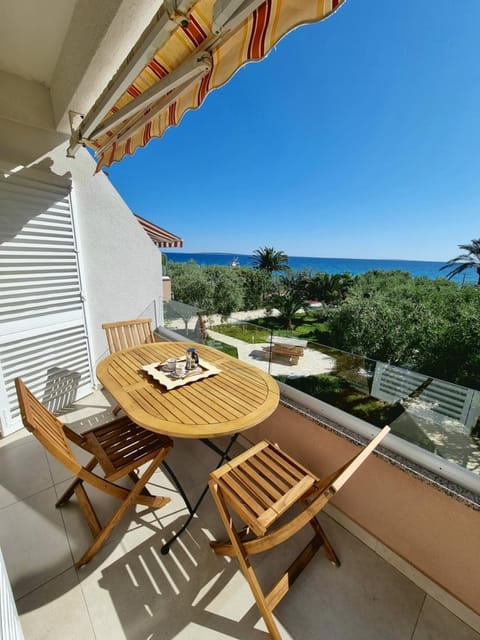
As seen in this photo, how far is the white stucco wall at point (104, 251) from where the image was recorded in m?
3.16

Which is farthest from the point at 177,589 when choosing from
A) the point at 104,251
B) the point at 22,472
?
the point at 104,251

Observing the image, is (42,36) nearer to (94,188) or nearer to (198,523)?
(94,188)

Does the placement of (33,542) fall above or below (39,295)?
below

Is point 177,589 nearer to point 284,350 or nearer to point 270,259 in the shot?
point 284,350

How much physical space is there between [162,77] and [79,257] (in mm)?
2330

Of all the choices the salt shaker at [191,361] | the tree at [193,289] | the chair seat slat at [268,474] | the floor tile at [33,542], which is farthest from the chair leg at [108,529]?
the tree at [193,289]

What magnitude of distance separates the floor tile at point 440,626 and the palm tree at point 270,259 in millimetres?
20744

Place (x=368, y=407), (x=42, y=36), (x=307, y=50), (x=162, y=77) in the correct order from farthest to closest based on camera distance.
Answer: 1. (x=307, y=50)
2. (x=42, y=36)
3. (x=368, y=407)
4. (x=162, y=77)

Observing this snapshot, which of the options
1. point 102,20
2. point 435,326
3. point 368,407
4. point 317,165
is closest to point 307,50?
point 102,20

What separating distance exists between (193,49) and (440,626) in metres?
3.50

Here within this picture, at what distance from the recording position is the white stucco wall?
3.16 metres

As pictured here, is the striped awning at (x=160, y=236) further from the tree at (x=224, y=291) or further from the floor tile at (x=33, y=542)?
the tree at (x=224, y=291)

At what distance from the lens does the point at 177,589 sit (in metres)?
1.50

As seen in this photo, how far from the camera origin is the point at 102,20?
150 centimetres
